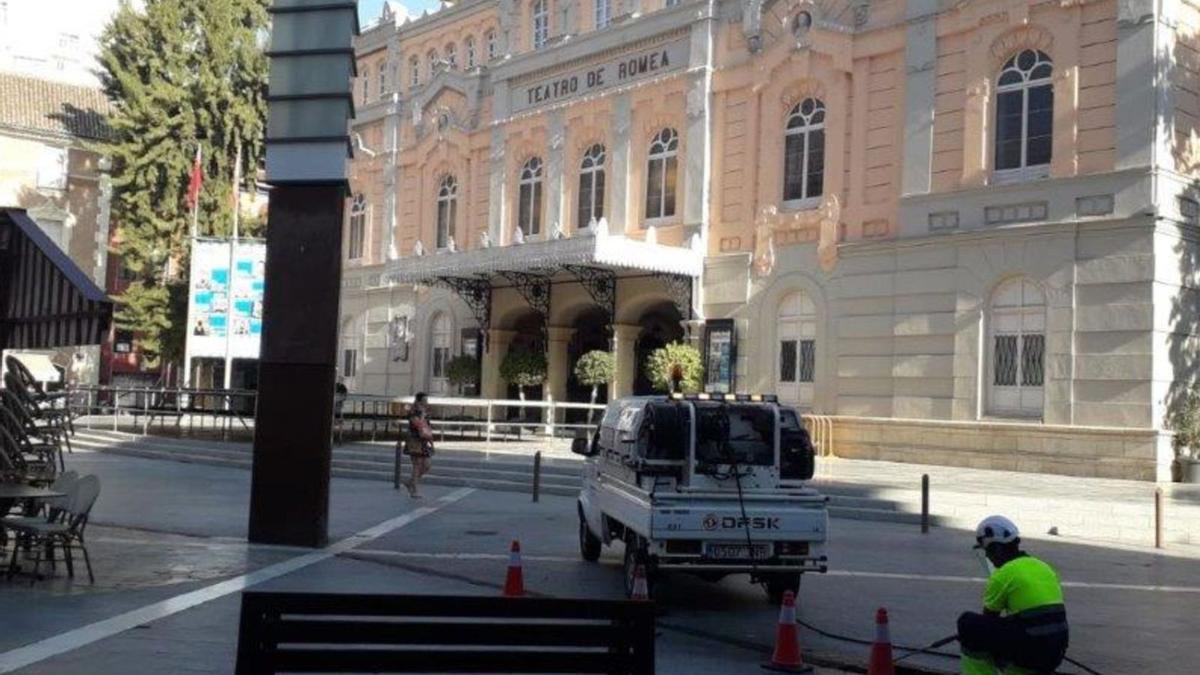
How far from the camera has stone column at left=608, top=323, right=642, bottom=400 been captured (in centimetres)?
3253

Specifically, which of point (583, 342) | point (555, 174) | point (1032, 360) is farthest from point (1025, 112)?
point (583, 342)

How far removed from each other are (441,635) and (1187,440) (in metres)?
21.0

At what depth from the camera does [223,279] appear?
1452 inches

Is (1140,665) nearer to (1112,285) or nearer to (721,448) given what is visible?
(721,448)

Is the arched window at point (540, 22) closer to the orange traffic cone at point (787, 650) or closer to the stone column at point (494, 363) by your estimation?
the stone column at point (494, 363)

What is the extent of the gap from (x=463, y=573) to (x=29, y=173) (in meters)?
49.6

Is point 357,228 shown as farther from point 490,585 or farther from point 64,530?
point 64,530

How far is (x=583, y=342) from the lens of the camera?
36000 mm

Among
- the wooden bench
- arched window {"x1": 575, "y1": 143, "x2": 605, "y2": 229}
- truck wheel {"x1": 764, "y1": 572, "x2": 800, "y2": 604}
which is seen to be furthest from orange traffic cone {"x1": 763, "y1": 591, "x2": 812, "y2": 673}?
arched window {"x1": 575, "y1": 143, "x2": 605, "y2": 229}

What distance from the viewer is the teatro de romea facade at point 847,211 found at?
75.0ft

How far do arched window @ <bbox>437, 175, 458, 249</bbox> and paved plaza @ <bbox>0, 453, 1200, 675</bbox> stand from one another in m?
21.6

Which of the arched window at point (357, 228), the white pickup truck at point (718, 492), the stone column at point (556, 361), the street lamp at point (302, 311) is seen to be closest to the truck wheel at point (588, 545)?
the white pickup truck at point (718, 492)

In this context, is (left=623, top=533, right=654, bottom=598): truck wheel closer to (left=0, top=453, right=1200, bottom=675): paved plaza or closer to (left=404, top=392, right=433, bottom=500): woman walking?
(left=0, top=453, right=1200, bottom=675): paved plaza

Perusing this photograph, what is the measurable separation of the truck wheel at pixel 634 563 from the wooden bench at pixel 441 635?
5.04m
